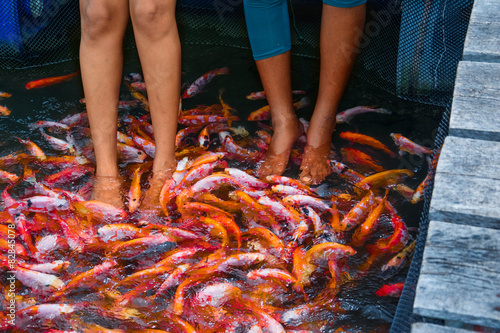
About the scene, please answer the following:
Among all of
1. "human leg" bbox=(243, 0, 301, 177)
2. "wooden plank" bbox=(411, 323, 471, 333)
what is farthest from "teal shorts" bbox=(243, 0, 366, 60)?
"wooden plank" bbox=(411, 323, 471, 333)

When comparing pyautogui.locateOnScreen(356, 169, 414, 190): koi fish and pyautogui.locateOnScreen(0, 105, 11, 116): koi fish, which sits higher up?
pyautogui.locateOnScreen(356, 169, 414, 190): koi fish

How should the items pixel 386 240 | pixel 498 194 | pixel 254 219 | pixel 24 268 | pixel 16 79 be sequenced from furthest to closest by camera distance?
pixel 16 79
pixel 254 219
pixel 386 240
pixel 24 268
pixel 498 194

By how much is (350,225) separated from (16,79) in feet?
8.12

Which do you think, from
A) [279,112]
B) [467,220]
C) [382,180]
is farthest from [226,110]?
[467,220]

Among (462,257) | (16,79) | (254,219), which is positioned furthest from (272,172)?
(16,79)

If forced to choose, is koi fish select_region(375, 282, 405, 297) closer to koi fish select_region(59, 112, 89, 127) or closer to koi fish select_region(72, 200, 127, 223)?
koi fish select_region(72, 200, 127, 223)

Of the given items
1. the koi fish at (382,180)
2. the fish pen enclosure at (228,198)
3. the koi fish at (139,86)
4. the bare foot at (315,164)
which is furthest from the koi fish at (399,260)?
the koi fish at (139,86)

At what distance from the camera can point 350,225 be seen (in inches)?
82.6

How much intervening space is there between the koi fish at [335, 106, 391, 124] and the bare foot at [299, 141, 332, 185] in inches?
13.9

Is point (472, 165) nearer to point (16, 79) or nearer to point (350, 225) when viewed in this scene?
point (350, 225)

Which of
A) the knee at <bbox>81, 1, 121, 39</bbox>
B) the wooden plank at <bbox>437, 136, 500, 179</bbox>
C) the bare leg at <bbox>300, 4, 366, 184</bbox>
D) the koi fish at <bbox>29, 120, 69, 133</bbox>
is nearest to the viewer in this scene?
the wooden plank at <bbox>437, 136, 500, 179</bbox>

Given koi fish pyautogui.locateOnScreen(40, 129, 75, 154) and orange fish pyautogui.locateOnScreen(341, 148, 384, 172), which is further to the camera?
koi fish pyautogui.locateOnScreen(40, 129, 75, 154)

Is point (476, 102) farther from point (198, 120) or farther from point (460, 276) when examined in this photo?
point (198, 120)

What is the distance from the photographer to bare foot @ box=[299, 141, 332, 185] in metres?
2.37
